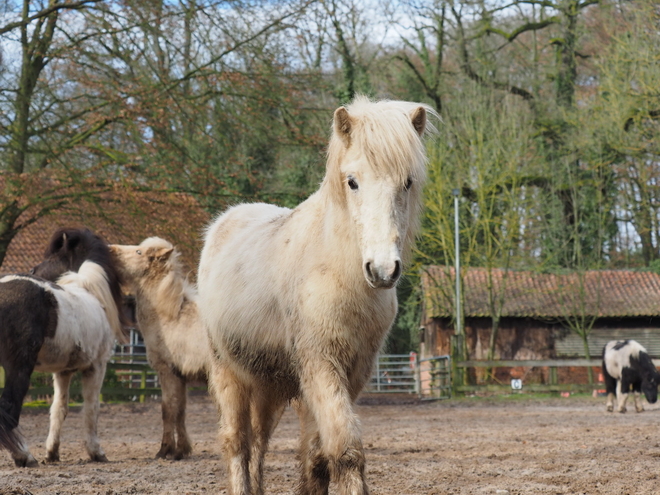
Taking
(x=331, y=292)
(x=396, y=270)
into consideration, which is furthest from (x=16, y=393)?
(x=396, y=270)

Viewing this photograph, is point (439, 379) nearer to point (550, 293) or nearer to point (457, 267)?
point (457, 267)

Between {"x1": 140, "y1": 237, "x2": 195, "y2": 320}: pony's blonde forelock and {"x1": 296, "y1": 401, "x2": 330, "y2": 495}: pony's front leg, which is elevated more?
{"x1": 140, "y1": 237, "x2": 195, "y2": 320}: pony's blonde forelock

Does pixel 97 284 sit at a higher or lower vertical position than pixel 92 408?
higher

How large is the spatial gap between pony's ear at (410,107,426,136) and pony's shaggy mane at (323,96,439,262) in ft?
0.05

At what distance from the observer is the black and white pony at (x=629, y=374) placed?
1650cm

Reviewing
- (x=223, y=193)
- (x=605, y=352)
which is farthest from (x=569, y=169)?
(x=223, y=193)

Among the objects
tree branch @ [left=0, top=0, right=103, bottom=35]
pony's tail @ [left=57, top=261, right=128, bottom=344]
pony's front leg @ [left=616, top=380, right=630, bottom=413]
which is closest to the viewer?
pony's tail @ [left=57, top=261, right=128, bottom=344]

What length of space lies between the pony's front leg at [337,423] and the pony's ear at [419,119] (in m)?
1.32

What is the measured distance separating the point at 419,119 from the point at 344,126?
409mm

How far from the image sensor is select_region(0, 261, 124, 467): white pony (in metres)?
7.43

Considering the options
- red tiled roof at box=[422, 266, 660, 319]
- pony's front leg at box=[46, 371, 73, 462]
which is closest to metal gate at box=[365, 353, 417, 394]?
red tiled roof at box=[422, 266, 660, 319]

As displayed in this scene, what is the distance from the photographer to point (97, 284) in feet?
28.9

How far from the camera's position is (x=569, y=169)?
29781 mm

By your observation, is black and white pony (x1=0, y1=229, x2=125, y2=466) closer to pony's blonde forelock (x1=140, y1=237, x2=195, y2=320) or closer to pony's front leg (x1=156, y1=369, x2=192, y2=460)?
pony's blonde forelock (x1=140, y1=237, x2=195, y2=320)
